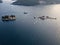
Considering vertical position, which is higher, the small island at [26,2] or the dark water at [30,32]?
the small island at [26,2]

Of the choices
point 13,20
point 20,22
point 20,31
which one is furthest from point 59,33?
point 13,20

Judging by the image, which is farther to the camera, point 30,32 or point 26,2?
point 26,2

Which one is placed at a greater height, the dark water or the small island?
the small island

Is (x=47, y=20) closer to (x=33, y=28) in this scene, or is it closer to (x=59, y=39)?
(x=33, y=28)

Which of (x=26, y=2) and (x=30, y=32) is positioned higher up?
(x=26, y=2)

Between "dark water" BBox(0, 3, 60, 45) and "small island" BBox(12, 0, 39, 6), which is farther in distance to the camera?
"small island" BBox(12, 0, 39, 6)

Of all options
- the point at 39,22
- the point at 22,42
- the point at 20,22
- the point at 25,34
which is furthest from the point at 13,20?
the point at 22,42

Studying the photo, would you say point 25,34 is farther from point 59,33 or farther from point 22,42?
point 59,33

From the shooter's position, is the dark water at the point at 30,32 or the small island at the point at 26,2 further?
the small island at the point at 26,2

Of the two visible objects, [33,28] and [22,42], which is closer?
[22,42]

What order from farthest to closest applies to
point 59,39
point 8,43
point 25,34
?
point 25,34
point 59,39
point 8,43

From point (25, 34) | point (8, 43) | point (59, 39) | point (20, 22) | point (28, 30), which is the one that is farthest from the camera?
point (20, 22)
